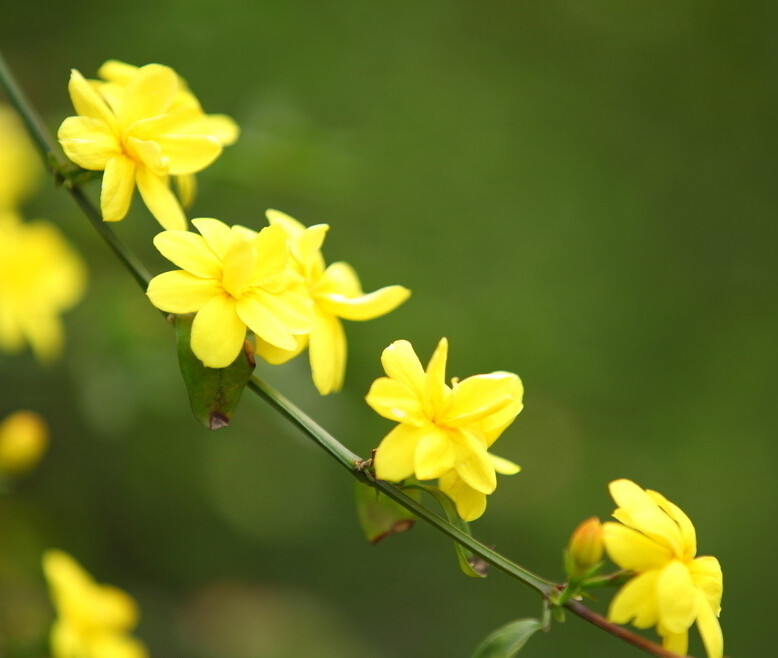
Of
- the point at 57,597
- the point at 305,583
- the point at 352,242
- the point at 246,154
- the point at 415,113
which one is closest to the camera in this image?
the point at 57,597

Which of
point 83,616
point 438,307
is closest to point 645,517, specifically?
point 83,616

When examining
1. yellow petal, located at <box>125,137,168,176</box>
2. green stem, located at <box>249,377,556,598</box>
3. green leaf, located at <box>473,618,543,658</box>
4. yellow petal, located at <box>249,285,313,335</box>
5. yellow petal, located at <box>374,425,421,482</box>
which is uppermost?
yellow petal, located at <box>125,137,168,176</box>

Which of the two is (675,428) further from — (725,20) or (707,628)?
(707,628)

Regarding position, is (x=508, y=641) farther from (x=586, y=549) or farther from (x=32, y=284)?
(x=32, y=284)

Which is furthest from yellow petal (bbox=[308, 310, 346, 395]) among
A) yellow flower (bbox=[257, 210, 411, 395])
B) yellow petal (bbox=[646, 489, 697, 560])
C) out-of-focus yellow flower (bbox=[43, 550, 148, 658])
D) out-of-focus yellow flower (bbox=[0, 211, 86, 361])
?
out-of-focus yellow flower (bbox=[0, 211, 86, 361])

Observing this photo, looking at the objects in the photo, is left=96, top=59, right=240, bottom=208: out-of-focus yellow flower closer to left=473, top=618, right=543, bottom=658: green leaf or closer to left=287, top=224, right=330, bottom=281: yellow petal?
left=287, top=224, right=330, bottom=281: yellow petal

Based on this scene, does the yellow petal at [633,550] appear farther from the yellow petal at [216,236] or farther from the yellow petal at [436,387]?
the yellow petal at [216,236]

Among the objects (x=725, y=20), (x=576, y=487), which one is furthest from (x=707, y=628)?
(x=725, y=20)
